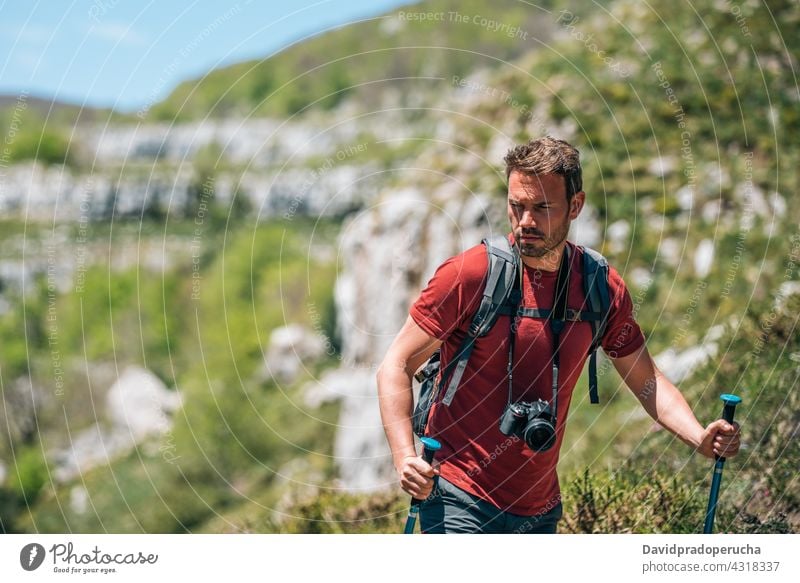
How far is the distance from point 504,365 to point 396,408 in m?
0.51

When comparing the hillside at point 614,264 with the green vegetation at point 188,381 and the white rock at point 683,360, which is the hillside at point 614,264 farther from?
the green vegetation at point 188,381

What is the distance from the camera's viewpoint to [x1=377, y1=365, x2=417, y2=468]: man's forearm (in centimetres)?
436

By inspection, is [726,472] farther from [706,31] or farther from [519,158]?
[706,31]

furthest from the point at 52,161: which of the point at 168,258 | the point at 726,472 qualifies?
the point at 726,472

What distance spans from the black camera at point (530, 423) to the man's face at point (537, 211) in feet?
2.18

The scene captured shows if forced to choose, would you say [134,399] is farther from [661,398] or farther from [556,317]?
[556,317]

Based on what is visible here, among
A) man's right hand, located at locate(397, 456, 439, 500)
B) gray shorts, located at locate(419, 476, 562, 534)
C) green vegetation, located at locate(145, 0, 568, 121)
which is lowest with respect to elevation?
gray shorts, located at locate(419, 476, 562, 534)

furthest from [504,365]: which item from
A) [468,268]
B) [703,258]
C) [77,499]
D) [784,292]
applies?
[77,499]

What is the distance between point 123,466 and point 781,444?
70.1 m

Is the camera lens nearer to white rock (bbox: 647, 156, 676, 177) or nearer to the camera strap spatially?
the camera strap

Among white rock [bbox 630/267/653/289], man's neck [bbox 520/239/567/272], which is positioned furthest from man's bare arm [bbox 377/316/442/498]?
white rock [bbox 630/267/653/289]

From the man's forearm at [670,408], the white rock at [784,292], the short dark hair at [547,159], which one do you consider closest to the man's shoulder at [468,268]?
the short dark hair at [547,159]

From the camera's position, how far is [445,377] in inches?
180

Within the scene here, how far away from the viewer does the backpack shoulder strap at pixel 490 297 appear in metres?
4.39
